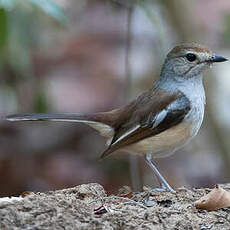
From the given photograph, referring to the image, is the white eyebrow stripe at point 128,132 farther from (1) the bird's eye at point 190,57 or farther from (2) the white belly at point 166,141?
(1) the bird's eye at point 190,57

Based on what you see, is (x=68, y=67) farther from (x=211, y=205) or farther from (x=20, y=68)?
(x=211, y=205)

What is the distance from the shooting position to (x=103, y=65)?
14664 mm

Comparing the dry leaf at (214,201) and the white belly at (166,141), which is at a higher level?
the white belly at (166,141)

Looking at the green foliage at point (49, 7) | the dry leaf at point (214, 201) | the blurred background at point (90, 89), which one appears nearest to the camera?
the dry leaf at point (214, 201)

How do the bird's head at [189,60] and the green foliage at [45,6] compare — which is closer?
the green foliage at [45,6]

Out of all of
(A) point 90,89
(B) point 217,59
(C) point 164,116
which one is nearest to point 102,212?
(C) point 164,116

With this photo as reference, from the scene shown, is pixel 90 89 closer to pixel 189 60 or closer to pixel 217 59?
pixel 189 60

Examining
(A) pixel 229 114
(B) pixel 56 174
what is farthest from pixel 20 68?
(A) pixel 229 114

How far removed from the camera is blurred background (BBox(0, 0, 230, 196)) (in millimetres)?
10023

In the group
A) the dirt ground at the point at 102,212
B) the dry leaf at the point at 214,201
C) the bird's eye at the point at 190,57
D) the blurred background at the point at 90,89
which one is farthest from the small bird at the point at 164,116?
the blurred background at the point at 90,89

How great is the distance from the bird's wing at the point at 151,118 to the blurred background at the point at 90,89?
1.42 metres

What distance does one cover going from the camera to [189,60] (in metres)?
7.07

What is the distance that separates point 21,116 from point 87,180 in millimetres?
4303

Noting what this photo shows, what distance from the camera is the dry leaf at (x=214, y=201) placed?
5570 mm
